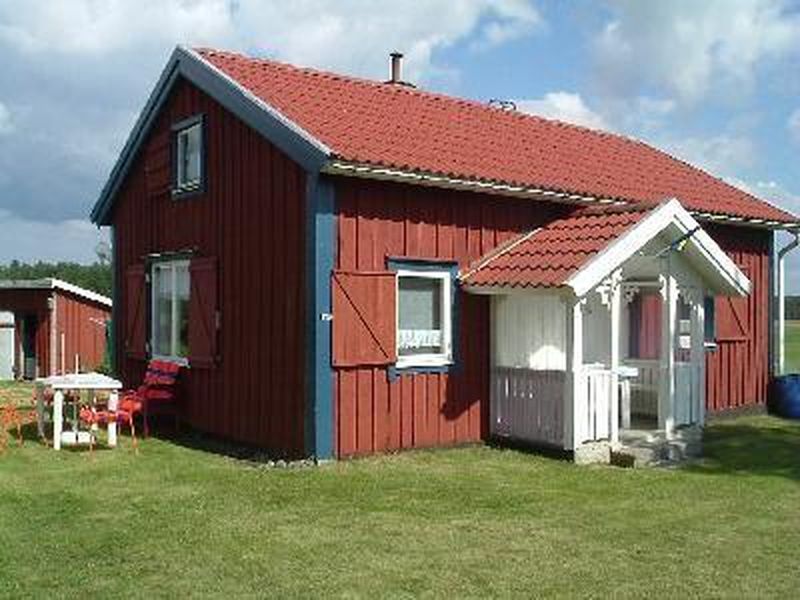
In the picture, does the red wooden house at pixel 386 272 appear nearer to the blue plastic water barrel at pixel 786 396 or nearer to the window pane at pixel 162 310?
the window pane at pixel 162 310

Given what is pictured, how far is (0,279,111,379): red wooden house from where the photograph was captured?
86.7ft

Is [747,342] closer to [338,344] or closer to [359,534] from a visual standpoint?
[338,344]

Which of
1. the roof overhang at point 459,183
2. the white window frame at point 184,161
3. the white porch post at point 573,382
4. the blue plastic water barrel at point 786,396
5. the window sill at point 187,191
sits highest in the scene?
the white window frame at point 184,161

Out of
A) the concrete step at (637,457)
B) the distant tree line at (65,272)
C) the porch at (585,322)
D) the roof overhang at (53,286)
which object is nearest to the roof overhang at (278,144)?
the porch at (585,322)

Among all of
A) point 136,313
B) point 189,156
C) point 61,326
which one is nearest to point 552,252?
point 189,156

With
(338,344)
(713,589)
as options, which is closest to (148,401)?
(338,344)

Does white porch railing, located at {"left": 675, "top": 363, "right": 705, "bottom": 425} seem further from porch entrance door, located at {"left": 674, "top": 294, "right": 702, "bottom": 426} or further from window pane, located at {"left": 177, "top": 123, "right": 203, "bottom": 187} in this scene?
window pane, located at {"left": 177, "top": 123, "right": 203, "bottom": 187}

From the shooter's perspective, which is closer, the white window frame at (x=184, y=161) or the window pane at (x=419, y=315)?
the window pane at (x=419, y=315)

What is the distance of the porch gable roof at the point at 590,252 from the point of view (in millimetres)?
10938

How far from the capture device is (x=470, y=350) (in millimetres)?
12211

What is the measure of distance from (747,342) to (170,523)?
12.2 m

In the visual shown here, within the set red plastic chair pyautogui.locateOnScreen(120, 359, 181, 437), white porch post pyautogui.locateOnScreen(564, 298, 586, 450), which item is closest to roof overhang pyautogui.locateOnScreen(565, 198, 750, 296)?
white porch post pyautogui.locateOnScreen(564, 298, 586, 450)

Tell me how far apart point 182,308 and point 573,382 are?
6.07 m

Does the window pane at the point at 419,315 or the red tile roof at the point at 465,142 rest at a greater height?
the red tile roof at the point at 465,142
